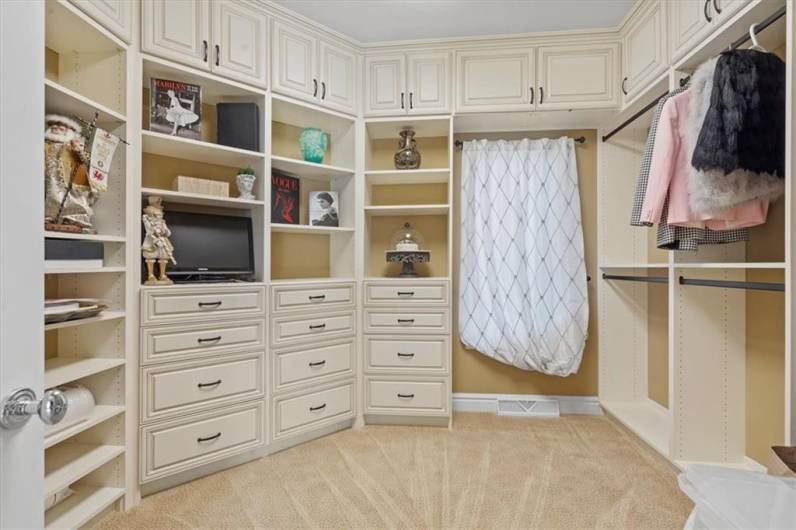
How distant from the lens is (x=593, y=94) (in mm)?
2758

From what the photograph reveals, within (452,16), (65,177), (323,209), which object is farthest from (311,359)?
(452,16)

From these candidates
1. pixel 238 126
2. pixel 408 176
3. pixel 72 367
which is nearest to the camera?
pixel 72 367

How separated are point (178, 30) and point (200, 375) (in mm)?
1764

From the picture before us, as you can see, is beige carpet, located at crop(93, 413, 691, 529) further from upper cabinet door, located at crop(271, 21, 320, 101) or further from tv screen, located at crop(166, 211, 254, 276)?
upper cabinet door, located at crop(271, 21, 320, 101)

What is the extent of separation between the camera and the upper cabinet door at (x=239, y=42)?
226 cm

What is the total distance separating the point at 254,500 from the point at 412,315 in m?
1.39

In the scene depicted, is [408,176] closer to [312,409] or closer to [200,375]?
[312,409]

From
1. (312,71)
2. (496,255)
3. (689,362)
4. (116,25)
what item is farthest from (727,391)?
(116,25)

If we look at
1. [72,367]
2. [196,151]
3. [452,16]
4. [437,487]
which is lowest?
[437,487]

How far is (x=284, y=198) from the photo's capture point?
2787mm

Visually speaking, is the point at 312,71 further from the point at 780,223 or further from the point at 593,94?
the point at 780,223

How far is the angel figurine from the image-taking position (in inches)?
80.5

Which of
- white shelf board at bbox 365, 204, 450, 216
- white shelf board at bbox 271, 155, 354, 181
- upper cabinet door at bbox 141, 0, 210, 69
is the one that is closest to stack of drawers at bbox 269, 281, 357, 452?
white shelf board at bbox 365, 204, 450, 216

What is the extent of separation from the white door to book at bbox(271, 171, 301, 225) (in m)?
2.04
